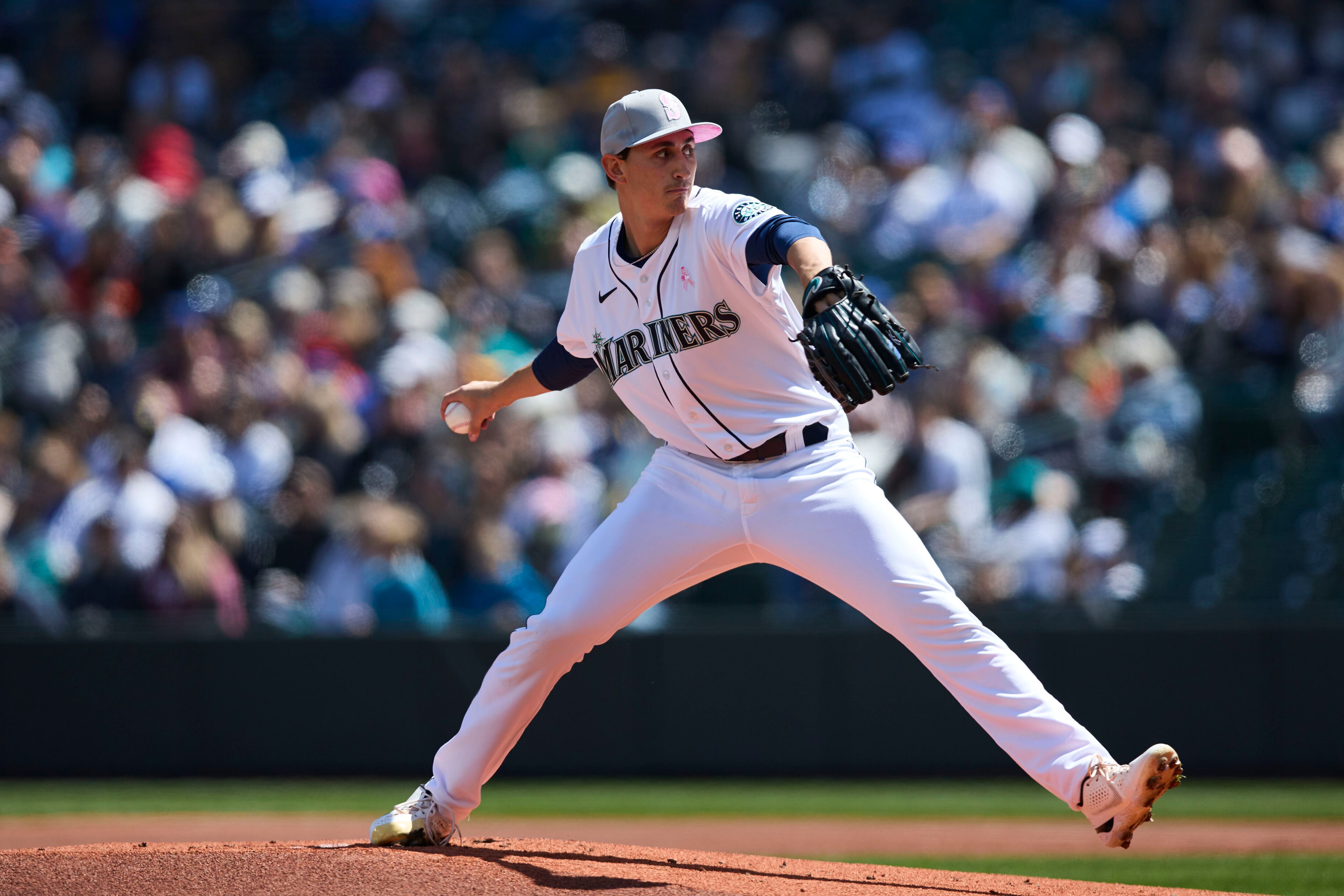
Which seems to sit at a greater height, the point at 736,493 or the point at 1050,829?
the point at 736,493

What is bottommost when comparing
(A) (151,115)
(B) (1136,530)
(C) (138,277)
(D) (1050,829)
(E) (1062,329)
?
(D) (1050,829)

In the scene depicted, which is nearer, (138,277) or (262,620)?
(262,620)

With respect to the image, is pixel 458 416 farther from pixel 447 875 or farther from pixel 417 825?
pixel 447 875

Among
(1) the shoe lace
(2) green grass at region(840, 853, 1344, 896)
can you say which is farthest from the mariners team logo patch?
(2) green grass at region(840, 853, 1344, 896)

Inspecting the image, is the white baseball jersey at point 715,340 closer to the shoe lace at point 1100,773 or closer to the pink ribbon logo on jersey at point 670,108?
the pink ribbon logo on jersey at point 670,108

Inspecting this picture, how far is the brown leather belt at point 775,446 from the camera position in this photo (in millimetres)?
4203

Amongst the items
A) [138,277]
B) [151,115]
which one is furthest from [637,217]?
[151,115]

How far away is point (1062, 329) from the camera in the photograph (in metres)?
9.38

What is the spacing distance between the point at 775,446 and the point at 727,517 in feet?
0.77

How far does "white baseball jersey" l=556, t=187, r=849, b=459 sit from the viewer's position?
4.13 meters

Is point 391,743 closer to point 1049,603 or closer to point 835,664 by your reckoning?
point 835,664

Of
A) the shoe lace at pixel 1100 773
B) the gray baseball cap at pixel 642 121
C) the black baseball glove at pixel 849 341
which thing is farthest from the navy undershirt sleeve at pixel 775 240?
the shoe lace at pixel 1100 773

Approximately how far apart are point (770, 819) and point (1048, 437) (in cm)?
280

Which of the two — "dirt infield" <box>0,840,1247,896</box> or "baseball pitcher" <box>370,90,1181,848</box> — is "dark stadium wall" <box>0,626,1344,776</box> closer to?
"dirt infield" <box>0,840,1247,896</box>
